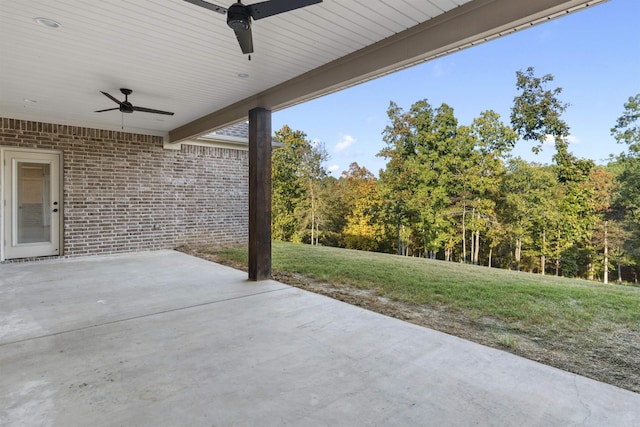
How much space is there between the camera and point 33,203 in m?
6.70

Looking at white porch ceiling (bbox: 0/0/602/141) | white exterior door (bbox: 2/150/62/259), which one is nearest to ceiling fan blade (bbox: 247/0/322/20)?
white porch ceiling (bbox: 0/0/602/141)

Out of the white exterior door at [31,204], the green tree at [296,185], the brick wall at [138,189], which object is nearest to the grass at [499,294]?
the brick wall at [138,189]

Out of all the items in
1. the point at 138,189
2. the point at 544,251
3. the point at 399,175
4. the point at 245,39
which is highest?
the point at 399,175

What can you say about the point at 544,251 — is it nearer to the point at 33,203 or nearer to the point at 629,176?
the point at 629,176

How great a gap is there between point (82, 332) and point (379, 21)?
3.79 metres

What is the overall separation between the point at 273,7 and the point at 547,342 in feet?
11.5

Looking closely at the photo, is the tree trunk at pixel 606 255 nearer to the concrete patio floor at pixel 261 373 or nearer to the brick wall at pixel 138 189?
the brick wall at pixel 138 189

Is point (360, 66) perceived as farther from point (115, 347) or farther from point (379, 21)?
point (115, 347)

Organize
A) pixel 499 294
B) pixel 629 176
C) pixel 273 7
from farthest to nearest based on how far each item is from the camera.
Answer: pixel 629 176 → pixel 499 294 → pixel 273 7

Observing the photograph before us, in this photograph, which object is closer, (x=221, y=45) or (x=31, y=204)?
(x=221, y=45)

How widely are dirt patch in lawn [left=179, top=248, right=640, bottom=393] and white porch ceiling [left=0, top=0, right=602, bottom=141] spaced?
2.55 m

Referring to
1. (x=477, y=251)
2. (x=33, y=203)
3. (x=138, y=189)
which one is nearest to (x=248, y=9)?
(x=138, y=189)

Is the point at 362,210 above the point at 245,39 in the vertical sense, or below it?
below

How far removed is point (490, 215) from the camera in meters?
16.4
